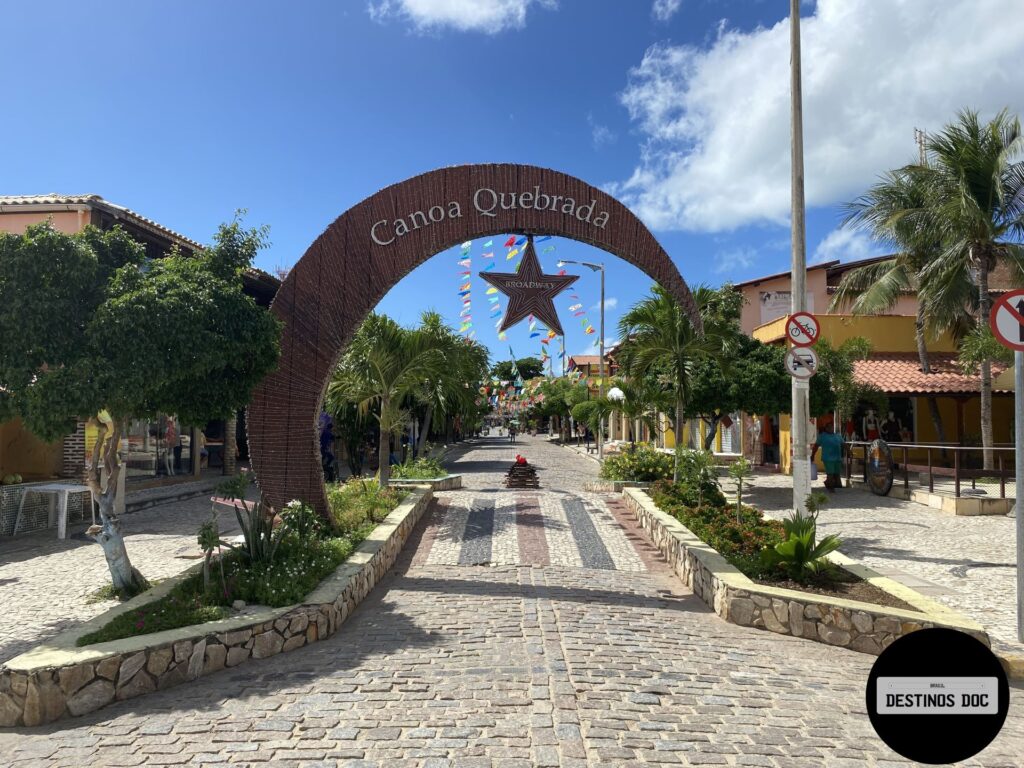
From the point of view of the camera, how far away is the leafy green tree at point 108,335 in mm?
5371

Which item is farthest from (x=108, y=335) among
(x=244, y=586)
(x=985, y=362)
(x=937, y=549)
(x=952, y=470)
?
(x=985, y=362)

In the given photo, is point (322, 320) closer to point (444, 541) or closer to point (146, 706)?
point (444, 541)

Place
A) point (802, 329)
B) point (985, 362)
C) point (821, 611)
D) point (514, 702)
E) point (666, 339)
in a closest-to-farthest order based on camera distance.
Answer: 1. point (514, 702)
2. point (821, 611)
3. point (802, 329)
4. point (666, 339)
5. point (985, 362)

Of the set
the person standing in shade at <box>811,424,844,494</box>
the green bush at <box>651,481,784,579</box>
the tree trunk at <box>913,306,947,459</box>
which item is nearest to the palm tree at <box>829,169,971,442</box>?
the tree trunk at <box>913,306,947,459</box>

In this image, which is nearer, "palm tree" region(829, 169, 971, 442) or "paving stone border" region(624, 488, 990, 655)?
"paving stone border" region(624, 488, 990, 655)

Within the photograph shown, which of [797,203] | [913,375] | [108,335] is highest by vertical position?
[797,203]

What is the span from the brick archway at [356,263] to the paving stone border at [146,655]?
208 cm

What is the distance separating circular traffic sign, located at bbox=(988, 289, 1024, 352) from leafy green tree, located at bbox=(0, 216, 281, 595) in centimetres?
628

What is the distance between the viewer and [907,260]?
62.0ft

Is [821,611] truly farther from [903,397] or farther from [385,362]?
[903,397]

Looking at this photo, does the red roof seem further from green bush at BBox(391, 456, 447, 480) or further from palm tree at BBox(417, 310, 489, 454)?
green bush at BBox(391, 456, 447, 480)

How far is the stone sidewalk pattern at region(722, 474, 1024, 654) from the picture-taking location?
22.0 feet

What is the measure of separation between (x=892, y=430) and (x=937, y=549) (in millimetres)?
13216

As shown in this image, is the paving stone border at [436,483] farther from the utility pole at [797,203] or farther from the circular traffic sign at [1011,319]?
the circular traffic sign at [1011,319]
